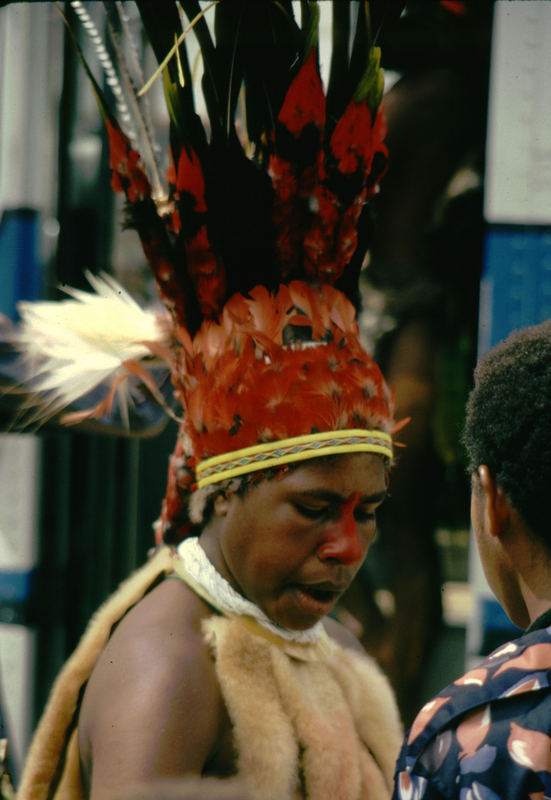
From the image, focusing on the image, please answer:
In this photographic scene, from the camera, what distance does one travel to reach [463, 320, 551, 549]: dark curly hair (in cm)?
115

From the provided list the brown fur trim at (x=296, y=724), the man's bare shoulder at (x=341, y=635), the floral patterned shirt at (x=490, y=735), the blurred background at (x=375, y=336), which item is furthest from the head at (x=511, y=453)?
the blurred background at (x=375, y=336)

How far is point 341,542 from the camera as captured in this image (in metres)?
1.54

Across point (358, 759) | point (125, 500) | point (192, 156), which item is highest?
point (192, 156)

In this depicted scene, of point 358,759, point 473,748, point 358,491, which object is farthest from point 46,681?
point 473,748

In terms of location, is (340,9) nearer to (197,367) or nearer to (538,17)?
(197,367)

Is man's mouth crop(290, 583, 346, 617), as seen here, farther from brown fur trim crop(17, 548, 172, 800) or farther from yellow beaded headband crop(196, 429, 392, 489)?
brown fur trim crop(17, 548, 172, 800)

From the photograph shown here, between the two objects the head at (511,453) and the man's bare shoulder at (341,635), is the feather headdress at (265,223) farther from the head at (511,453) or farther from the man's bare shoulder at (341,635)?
the man's bare shoulder at (341,635)

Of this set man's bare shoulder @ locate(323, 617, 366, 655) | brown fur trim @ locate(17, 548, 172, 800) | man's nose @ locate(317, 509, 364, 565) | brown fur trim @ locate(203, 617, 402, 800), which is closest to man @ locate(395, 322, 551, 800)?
man's nose @ locate(317, 509, 364, 565)

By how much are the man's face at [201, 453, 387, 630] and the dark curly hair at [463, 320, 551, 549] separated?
14.1 inches

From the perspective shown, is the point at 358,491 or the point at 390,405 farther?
the point at 390,405

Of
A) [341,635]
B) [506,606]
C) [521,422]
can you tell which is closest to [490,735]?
[506,606]

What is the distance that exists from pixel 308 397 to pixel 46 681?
7.46 ft

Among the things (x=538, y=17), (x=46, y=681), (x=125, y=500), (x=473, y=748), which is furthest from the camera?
(x=125, y=500)

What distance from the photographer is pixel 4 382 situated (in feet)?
6.59
